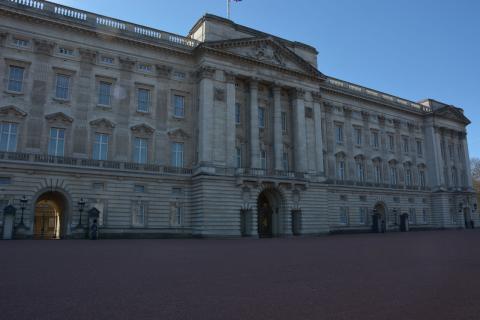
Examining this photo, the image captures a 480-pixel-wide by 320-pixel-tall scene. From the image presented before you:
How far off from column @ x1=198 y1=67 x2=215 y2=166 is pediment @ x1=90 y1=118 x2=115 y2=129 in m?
8.76

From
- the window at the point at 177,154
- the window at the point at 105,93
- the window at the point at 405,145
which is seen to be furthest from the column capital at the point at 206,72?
the window at the point at 405,145

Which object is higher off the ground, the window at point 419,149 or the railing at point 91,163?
the window at point 419,149

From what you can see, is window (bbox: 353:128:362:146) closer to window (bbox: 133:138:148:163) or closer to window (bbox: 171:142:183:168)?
window (bbox: 171:142:183:168)

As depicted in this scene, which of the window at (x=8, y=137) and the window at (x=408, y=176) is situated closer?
the window at (x=8, y=137)

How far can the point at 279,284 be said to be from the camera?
1037cm

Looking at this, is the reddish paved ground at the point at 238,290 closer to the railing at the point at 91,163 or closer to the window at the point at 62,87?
the railing at the point at 91,163

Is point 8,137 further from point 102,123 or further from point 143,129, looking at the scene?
point 143,129

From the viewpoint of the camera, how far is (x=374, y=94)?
61.2 metres

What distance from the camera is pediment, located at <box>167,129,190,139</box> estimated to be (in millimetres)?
40441

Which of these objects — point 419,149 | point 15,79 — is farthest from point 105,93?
point 419,149

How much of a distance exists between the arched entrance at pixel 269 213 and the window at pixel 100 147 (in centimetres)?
1765

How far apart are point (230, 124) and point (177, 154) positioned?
645cm

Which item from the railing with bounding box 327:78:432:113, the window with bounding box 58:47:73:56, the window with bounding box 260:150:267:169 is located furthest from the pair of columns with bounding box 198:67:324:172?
the window with bounding box 58:47:73:56

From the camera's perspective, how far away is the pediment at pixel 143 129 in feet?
127
